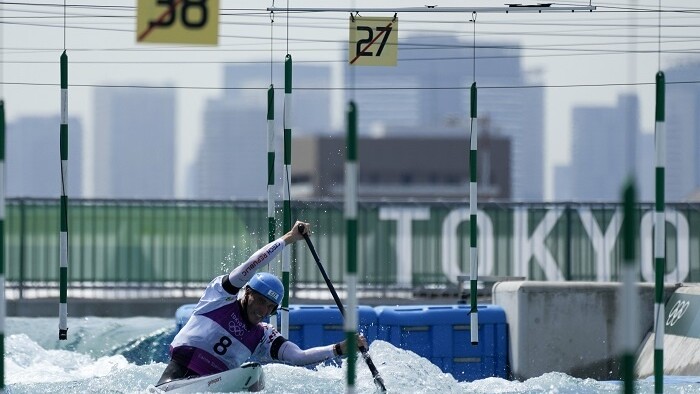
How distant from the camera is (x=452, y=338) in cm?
1468

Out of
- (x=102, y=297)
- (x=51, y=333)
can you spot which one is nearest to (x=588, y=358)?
(x=51, y=333)

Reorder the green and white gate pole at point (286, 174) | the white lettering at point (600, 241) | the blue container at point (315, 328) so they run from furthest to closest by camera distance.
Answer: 1. the white lettering at point (600, 241)
2. the blue container at point (315, 328)
3. the green and white gate pole at point (286, 174)

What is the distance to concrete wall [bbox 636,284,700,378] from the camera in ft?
45.8

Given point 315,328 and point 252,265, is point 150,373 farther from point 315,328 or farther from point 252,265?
point 315,328

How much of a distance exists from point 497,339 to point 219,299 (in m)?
4.43

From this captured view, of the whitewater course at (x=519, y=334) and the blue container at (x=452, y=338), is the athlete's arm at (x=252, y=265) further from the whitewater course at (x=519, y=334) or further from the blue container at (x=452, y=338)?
the blue container at (x=452, y=338)

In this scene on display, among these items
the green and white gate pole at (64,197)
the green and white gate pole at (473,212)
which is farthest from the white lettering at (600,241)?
the green and white gate pole at (64,197)

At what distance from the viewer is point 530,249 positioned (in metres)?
21.6

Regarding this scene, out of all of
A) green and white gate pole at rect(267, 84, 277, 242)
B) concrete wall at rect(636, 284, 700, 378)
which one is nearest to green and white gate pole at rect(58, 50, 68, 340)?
green and white gate pole at rect(267, 84, 277, 242)

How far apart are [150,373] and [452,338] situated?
334cm

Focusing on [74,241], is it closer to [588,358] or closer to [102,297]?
[102,297]

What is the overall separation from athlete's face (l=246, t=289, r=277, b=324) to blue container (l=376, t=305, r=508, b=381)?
3810mm

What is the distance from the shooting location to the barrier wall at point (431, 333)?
14.7 m

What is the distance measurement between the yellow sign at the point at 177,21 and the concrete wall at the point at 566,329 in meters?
5.66
